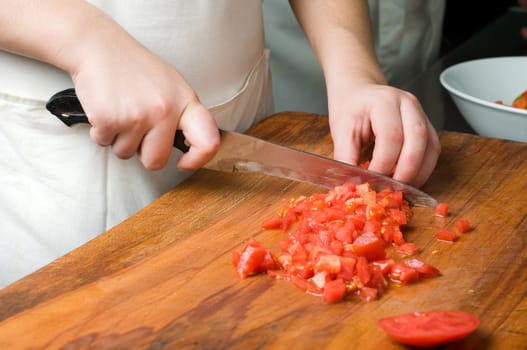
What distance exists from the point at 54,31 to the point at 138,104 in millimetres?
180

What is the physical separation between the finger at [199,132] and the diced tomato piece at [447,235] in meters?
0.40

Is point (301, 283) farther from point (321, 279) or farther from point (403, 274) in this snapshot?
point (403, 274)

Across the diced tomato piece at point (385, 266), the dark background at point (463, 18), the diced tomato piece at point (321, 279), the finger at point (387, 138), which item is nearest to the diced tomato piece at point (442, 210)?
the finger at point (387, 138)

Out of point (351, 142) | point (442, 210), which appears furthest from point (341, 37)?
point (442, 210)

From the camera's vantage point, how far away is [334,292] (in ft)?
3.57

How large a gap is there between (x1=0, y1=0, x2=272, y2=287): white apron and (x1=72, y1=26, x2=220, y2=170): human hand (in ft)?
0.44

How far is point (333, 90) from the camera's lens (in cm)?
154

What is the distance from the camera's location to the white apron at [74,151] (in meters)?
1.35

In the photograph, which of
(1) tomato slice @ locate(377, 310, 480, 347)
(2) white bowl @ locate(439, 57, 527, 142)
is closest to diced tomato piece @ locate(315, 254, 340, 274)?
(1) tomato slice @ locate(377, 310, 480, 347)

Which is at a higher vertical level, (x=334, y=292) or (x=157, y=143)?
(x=157, y=143)

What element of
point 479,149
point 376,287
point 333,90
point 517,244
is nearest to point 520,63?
point 479,149

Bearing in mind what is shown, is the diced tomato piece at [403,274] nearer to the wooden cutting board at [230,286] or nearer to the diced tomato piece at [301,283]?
the wooden cutting board at [230,286]

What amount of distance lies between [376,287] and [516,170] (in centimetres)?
53

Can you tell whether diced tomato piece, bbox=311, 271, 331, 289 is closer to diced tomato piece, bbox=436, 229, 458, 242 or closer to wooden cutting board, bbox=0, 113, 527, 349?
wooden cutting board, bbox=0, 113, 527, 349
